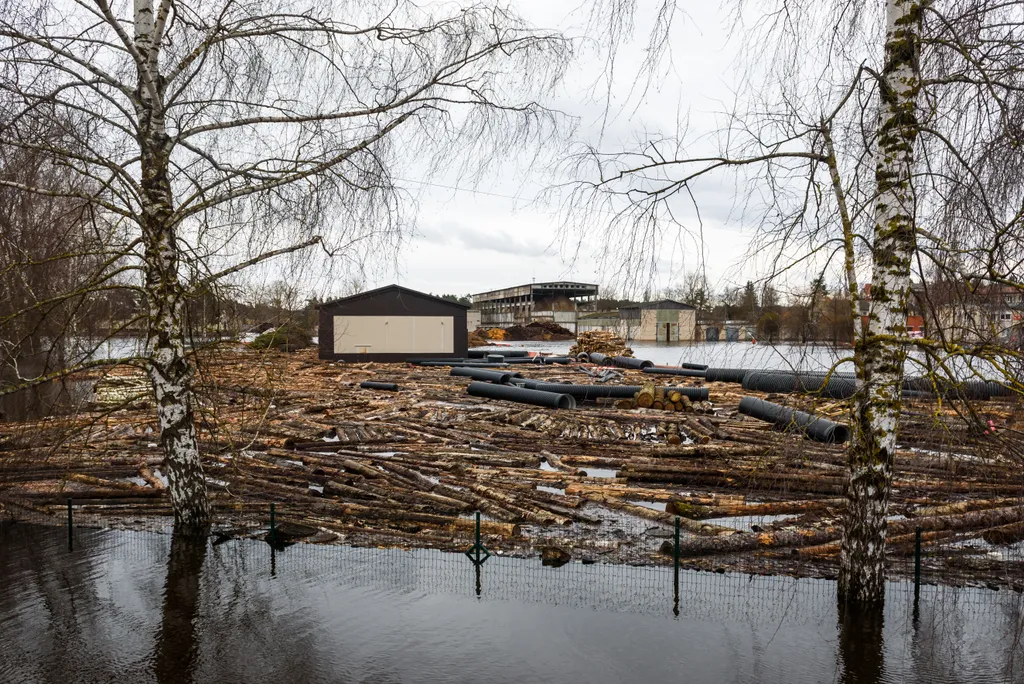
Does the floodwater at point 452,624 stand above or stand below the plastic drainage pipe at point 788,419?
below

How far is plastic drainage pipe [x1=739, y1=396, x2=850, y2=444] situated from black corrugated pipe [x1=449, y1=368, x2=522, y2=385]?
10355 millimetres

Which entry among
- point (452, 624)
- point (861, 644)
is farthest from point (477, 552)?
point (861, 644)

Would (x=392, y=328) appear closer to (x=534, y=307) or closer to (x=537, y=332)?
(x=537, y=332)

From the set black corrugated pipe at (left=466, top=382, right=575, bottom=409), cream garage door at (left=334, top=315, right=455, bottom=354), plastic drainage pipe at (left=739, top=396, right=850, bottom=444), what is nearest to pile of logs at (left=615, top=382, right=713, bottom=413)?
plastic drainage pipe at (left=739, top=396, right=850, bottom=444)

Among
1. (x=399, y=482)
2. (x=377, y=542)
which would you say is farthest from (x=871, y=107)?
(x=399, y=482)

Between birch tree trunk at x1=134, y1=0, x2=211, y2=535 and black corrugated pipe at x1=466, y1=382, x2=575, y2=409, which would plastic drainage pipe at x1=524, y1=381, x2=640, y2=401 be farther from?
birch tree trunk at x1=134, y1=0, x2=211, y2=535

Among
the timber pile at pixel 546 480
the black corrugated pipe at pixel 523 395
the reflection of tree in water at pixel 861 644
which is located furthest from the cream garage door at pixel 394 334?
the reflection of tree in water at pixel 861 644

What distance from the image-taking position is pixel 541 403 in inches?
958

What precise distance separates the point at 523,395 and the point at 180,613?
1760cm

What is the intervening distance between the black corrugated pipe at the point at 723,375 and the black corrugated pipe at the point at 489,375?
971 cm

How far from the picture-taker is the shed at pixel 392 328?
41062 mm

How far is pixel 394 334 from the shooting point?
137 feet

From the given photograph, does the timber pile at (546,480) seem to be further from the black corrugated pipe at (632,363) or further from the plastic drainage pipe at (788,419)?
the black corrugated pipe at (632,363)

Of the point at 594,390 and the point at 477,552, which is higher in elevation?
the point at 594,390
